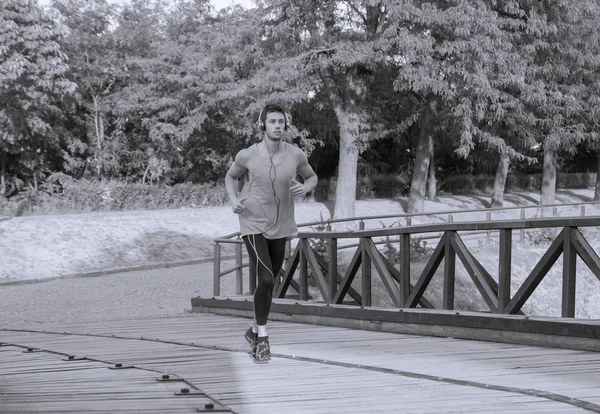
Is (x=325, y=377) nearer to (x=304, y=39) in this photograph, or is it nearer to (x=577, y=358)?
(x=577, y=358)

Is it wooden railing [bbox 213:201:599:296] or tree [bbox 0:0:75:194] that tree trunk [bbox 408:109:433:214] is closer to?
wooden railing [bbox 213:201:599:296]

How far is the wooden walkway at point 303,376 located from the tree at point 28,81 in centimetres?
2358

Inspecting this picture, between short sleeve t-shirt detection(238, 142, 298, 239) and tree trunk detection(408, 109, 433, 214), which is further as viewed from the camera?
tree trunk detection(408, 109, 433, 214)

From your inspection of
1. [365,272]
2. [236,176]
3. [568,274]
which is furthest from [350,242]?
[236,176]

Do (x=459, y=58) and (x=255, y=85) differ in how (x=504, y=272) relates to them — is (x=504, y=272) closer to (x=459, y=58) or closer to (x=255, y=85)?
(x=459, y=58)

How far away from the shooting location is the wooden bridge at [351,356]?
5.34m

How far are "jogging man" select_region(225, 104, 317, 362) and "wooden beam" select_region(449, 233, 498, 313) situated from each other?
2.46 metres

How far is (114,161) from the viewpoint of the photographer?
38.4m

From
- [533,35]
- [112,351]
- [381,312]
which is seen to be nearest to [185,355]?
[112,351]

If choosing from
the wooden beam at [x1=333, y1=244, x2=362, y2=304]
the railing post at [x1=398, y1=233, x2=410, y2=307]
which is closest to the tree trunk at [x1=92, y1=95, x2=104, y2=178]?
the wooden beam at [x1=333, y1=244, x2=362, y2=304]

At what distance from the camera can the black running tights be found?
276 inches

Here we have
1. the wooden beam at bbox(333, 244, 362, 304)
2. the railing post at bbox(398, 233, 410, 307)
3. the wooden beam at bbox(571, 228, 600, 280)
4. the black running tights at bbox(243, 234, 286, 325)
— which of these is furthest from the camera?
the wooden beam at bbox(333, 244, 362, 304)

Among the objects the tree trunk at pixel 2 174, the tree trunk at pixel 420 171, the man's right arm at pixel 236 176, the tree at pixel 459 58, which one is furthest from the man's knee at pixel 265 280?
the tree trunk at pixel 2 174

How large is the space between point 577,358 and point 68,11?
3529 cm
